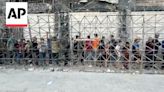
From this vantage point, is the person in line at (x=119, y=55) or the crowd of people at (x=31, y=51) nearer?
the person in line at (x=119, y=55)

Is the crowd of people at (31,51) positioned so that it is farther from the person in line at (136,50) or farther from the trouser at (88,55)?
the person in line at (136,50)

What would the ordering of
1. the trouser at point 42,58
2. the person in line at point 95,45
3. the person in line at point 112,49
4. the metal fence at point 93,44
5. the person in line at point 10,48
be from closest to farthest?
the metal fence at point 93,44
the person in line at point 112,49
the person in line at point 95,45
the trouser at point 42,58
the person in line at point 10,48

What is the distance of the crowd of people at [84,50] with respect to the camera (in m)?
16.6

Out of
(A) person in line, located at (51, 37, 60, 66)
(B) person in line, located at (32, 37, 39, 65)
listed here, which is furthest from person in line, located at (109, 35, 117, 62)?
(B) person in line, located at (32, 37, 39, 65)

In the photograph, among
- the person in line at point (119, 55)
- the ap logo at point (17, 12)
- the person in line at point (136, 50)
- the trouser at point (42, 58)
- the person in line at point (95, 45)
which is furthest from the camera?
the trouser at point (42, 58)

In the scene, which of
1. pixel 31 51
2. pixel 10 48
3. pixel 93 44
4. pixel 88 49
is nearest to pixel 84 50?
pixel 88 49

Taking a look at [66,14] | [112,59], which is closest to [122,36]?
[112,59]

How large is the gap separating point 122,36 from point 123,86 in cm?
452

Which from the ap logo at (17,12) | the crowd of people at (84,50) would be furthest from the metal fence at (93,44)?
the ap logo at (17,12)

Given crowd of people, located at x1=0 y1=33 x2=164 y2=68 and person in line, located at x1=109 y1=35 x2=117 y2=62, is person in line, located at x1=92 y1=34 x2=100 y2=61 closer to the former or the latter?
crowd of people, located at x1=0 y1=33 x2=164 y2=68

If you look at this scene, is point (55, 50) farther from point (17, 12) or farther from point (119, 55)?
point (17, 12)

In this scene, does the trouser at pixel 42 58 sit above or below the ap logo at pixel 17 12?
below

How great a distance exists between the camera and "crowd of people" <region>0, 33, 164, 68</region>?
1661 centimetres

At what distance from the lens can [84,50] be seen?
17109 mm
